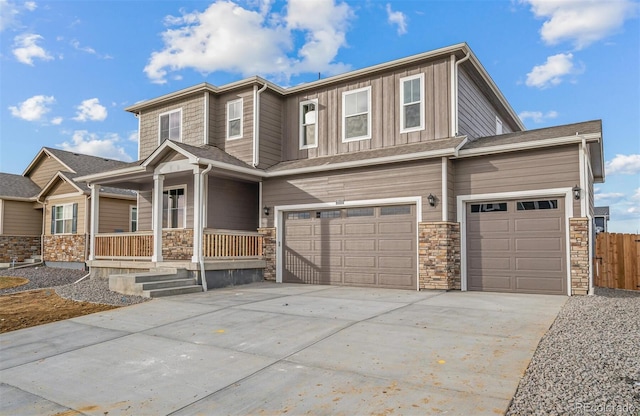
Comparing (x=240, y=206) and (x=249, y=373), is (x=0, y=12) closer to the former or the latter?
(x=240, y=206)

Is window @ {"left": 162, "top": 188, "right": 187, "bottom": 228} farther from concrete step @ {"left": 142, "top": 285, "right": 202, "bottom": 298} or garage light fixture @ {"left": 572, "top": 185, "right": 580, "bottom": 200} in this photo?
garage light fixture @ {"left": 572, "top": 185, "right": 580, "bottom": 200}

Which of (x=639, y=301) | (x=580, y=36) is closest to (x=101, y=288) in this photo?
(x=639, y=301)

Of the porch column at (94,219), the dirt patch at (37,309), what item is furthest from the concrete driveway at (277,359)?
the porch column at (94,219)

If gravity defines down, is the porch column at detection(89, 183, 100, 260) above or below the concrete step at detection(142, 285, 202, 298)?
above

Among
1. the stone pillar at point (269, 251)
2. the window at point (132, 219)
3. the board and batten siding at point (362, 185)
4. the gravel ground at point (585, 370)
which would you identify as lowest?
the gravel ground at point (585, 370)

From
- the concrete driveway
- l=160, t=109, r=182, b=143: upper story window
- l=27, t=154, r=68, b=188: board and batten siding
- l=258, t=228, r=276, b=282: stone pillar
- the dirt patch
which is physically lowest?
the dirt patch

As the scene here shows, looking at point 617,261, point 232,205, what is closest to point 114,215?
point 232,205

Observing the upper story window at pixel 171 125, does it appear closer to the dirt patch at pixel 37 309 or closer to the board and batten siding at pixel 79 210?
the board and batten siding at pixel 79 210

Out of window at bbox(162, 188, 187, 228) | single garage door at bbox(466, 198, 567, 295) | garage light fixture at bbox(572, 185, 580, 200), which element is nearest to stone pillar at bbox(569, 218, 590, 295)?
single garage door at bbox(466, 198, 567, 295)

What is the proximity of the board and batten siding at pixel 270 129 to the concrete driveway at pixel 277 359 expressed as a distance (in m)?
6.26

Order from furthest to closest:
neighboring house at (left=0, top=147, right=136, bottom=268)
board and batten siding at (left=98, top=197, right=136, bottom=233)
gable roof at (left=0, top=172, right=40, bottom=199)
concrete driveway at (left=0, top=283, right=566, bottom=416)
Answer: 1. gable roof at (left=0, top=172, right=40, bottom=199)
2. board and batten siding at (left=98, top=197, right=136, bottom=233)
3. neighboring house at (left=0, top=147, right=136, bottom=268)
4. concrete driveway at (left=0, top=283, right=566, bottom=416)

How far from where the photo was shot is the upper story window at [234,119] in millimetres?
13484

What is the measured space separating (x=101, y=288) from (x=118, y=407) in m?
7.88

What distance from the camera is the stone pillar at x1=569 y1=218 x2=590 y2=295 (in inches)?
344
